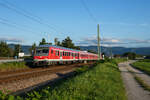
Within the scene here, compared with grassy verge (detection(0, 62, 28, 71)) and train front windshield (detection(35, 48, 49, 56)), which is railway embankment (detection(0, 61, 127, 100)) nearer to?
grassy verge (detection(0, 62, 28, 71))

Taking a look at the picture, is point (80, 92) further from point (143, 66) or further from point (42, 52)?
point (143, 66)

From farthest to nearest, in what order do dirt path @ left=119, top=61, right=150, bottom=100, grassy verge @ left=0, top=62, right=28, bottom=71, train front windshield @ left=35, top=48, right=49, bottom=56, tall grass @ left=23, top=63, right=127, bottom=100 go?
train front windshield @ left=35, top=48, right=49, bottom=56
grassy verge @ left=0, top=62, right=28, bottom=71
dirt path @ left=119, top=61, right=150, bottom=100
tall grass @ left=23, top=63, right=127, bottom=100

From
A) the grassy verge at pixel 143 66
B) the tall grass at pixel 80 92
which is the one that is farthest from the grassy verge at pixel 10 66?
the grassy verge at pixel 143 66

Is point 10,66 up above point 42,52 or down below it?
below

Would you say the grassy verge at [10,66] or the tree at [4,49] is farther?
the tree at [4,49]

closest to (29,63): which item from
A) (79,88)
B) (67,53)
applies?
(67,53)

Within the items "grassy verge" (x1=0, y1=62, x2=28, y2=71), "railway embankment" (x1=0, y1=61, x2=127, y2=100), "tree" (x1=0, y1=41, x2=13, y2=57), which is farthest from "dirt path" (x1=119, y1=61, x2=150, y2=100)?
"tree" (x1=0, y1=41, x2=13, y2=57)

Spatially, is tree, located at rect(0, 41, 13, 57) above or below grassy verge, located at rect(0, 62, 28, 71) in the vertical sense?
above

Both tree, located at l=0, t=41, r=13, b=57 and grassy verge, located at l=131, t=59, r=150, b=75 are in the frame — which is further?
tree, located at l=0, t=41, r=13, b=57

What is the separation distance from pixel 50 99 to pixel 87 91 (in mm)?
2141

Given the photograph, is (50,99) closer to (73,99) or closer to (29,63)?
(73,99)

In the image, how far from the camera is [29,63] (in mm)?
27188

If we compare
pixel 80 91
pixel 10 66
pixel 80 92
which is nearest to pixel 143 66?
pixel 10 66

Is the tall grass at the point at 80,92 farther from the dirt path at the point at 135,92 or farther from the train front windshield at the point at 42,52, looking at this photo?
the train front windshield at the point at 42,52
